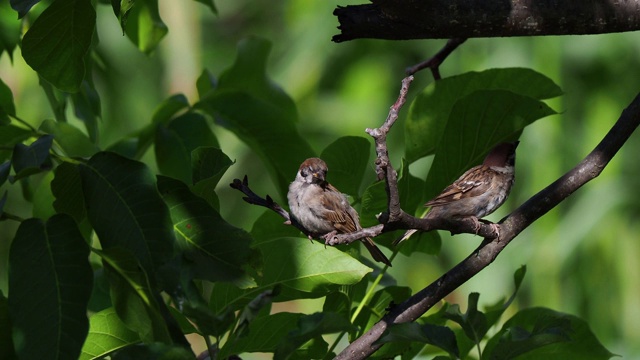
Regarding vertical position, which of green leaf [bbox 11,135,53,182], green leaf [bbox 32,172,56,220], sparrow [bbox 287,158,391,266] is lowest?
sparrow [bbox 287,158,391,266]

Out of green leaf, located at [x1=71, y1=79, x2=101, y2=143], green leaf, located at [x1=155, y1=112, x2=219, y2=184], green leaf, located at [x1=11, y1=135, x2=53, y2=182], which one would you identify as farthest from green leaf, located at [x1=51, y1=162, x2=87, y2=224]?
green leaf, located at [x1=71, y1=79, x2=101, y2=143]

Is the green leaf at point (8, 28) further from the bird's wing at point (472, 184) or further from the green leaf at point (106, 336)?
the bird's wing at point (472, 184)

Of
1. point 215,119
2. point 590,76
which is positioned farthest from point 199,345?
point 215,119

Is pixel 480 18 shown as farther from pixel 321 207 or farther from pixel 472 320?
pixel 321 207

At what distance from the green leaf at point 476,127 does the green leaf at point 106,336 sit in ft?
2.08

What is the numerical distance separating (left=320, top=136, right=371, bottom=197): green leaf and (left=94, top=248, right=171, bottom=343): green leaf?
60 cm

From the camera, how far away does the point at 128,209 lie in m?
1.30

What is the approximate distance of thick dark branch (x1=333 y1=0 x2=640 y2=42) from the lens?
1.46 m

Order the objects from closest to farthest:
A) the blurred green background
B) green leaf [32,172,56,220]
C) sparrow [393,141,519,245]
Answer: green leaf [32,172,56,220] → sparrow [393,141,519,245] → the blurred green background

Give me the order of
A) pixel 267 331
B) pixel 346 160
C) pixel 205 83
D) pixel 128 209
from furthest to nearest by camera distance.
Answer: pixel 205 83
pixel 346 160
pixel 267 331
pixel 128 209

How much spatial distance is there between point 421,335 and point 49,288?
1.71 ft

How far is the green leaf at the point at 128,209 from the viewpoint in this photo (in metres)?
1.27

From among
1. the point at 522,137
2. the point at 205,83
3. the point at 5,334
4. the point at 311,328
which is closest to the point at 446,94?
the point at 205,83

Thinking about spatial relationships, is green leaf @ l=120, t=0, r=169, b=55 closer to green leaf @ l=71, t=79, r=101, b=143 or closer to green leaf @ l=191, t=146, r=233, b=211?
green leaf @ l=71, t=79, r=101, b=143
